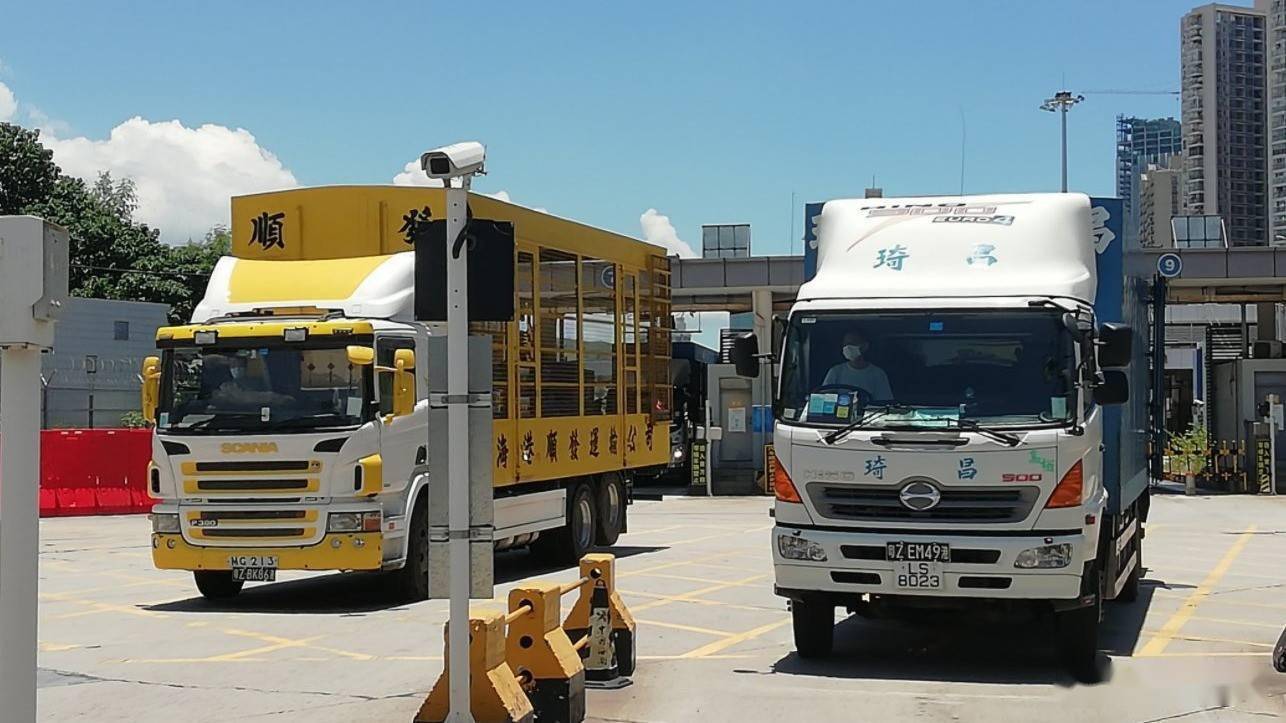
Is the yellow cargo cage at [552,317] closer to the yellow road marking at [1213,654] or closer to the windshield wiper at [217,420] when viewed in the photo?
the windshield wiper at [217,420]

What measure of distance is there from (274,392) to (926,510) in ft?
20.6

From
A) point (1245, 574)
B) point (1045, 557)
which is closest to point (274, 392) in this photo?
point (1045, 557)

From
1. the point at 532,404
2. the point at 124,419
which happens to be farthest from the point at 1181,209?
the point at 532,404

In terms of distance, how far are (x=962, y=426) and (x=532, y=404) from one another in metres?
6.60

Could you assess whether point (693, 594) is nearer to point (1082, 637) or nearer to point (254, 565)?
point (254, 565)

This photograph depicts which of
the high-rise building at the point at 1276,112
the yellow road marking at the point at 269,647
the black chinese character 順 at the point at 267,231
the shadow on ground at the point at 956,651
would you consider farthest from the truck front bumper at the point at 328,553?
the high-rise building at the point at 1276,112

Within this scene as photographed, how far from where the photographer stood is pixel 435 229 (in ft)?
24.6

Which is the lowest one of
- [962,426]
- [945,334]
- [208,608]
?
[208,608]

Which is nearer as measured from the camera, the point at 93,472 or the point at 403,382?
the point at 403,382

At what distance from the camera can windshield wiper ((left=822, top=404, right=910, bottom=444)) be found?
9.41 meters

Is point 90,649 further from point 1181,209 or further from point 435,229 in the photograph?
point 1181,209

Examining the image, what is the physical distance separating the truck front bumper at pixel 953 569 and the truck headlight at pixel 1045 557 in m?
0.02

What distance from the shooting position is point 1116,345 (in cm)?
937

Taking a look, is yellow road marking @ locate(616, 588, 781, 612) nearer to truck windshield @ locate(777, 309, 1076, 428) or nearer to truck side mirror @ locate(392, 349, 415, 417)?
truck side mirror @ locate(392, 349, 415, 417)
